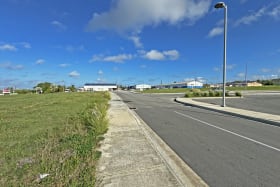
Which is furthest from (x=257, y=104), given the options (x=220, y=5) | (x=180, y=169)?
(x=180, y=169)

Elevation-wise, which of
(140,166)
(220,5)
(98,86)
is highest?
(220,5)

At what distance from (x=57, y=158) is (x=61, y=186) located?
1526 mm

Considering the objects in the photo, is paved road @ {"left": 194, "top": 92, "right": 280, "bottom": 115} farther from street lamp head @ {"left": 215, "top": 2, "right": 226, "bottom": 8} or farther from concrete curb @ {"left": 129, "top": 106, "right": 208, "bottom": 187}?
concrete curb @ {"left": 129, "top": 106, "right": 208, "bottom": 187}

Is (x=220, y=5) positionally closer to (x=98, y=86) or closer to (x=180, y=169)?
(x=180, y=169)

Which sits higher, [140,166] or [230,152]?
[140,166]

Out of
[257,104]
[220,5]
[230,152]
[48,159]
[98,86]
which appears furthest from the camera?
[98,86]

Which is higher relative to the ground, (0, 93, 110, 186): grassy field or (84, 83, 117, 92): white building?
(84, 83, 117, 92): white building

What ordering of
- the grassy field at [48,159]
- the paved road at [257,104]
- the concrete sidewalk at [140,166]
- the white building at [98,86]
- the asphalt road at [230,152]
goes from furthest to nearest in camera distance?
the white building at [98,86], the paved road at [257,104], the asphalt road at [230,152], the concrete sidewalk at [140,166], the grassy field at [48,159]

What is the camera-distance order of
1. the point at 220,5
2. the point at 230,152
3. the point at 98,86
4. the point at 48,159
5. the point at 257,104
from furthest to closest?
the point at 98,86 < the point at 257,104 < the point at 220,5 < the point at 230,152 < the point at 48,159

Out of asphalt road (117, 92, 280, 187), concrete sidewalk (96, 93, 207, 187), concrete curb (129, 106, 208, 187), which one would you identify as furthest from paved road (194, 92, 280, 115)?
concrete sidewalk (96, 93, 207, 187)

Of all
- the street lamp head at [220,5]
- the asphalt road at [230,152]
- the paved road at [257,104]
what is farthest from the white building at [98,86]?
the asphalt road at [230,152]

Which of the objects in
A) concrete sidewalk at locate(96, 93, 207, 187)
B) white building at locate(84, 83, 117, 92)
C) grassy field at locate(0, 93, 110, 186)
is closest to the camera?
grassy field at locate(0, 93, 110, 186)

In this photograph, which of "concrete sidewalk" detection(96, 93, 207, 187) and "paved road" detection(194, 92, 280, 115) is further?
"paved road" detection(194, 92, 280, 115)

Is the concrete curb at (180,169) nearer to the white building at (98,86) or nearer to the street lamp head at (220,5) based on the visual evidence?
the street lamp head at (220,5)
